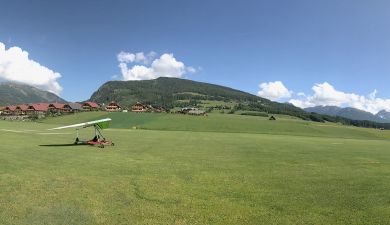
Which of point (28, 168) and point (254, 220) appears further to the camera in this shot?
point (28, 168)

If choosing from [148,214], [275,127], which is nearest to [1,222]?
[148,214]

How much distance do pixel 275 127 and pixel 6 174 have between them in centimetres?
9222

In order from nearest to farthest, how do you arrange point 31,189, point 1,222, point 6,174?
point 1,222
point 31,189
point 6,174

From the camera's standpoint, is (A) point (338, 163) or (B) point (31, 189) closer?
(B) point (31, 189)

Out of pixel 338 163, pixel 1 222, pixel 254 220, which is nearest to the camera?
pixel 1 222

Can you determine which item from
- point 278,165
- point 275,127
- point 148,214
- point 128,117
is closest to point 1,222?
point 148,214

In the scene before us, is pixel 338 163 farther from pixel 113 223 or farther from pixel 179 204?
pixel 113 223

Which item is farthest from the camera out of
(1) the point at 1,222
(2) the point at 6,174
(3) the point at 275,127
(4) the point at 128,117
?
(4) the point at 128,117

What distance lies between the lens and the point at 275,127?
10462cm

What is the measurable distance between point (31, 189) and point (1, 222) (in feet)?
13.4

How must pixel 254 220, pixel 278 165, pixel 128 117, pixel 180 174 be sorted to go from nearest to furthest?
pixel 254 220 → pixel 180 174 → pixel 278 165 → pixel 128 117

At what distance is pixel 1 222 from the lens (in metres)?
11.1

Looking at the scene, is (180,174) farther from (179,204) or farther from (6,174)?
(6,174)

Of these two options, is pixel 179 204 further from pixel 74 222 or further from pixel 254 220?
pixel 74 222
